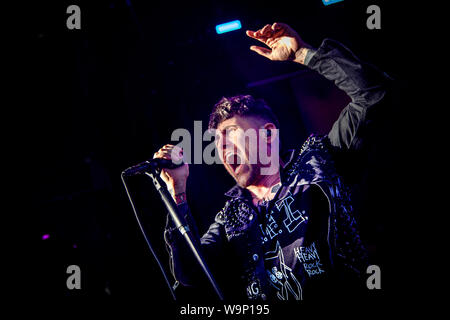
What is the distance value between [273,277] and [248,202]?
454 millimetres

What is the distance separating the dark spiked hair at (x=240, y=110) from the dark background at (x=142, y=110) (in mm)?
234

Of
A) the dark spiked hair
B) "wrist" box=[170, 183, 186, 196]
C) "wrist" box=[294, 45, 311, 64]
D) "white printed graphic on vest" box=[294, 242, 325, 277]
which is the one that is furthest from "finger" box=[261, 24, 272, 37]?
"white printed graphic on vest" box=[294, 242, 325, 277]

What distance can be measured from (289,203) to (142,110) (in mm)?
1298

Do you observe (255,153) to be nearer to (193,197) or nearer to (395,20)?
(193,197)

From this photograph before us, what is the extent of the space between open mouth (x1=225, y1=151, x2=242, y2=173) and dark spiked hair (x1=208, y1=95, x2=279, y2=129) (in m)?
0.25

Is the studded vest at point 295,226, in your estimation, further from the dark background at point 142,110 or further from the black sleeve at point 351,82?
the dark background at point 142,110

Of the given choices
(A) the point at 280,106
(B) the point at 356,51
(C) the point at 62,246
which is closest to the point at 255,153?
(A) the point at 280,106

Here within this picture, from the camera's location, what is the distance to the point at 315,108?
2.00m

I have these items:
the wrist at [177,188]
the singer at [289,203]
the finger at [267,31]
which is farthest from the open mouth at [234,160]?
the finger at [267,31]

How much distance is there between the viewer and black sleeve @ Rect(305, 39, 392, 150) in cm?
119

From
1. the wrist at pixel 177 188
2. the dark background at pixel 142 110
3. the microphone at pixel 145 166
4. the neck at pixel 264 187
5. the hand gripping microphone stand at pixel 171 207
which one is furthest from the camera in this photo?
the dark background at pixel 142 110

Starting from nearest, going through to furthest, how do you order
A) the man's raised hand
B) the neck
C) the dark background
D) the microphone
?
the microphone → the man's raised hand → the neck → the dark background

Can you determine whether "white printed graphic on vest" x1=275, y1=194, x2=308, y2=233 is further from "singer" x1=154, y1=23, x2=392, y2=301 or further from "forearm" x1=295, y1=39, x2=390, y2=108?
"forearm" x1=295, y1=39, x2=390, y2=108

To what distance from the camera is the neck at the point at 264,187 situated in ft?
5.52
